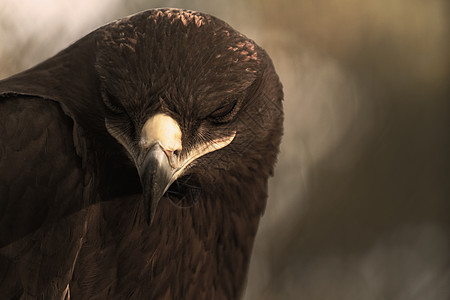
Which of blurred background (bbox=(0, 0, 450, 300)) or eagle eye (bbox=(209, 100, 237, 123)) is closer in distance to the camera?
eagle eye (bbox=(209, 100, 237, 123))

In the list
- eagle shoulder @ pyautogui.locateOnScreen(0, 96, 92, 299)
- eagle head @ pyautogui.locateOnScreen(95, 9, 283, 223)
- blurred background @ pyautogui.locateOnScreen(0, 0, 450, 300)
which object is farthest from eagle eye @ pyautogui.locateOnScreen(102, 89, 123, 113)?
blurred background @ pyautogui.locateOnScreen(0, 0, 450, 300)

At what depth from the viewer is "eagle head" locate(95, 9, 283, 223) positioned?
4.56ft

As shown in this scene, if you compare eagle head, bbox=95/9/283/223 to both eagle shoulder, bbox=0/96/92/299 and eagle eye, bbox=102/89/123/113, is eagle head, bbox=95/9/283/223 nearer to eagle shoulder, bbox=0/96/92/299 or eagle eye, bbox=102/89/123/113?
eagle eye, bbox=102/89/123/113

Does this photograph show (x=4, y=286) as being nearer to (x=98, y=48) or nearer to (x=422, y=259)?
(x=98, y=48)

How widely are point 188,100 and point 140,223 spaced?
0.40 meters

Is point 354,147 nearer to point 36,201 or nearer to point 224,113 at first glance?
point 224,113

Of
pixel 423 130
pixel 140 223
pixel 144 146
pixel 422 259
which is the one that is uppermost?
pixel 144 146

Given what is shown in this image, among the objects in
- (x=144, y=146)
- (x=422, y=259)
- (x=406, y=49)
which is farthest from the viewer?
(x=422, y=259)

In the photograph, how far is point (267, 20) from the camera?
280cm

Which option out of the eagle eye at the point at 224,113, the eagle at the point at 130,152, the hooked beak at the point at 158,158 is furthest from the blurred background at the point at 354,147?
the hooked beak at the point at 158,158

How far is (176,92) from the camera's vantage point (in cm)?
145

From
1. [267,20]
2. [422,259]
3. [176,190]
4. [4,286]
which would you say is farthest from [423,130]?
[4,286]

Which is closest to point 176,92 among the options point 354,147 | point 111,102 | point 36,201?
point 111,102

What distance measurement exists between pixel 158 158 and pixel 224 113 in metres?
0.30
